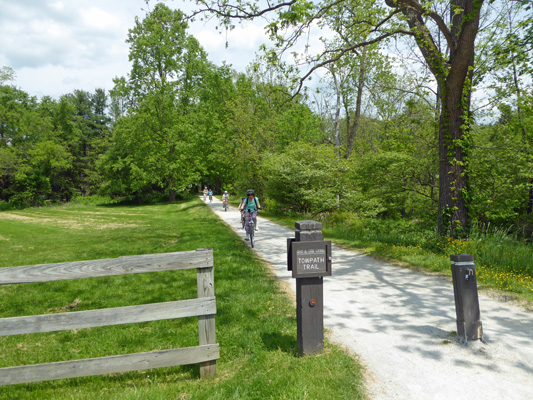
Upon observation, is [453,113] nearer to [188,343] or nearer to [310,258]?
[310,258]

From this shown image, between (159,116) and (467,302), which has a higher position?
(159,116)

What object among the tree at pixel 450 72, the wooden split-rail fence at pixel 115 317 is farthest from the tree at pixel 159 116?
the wooden split-rail fence at pixel 115 317

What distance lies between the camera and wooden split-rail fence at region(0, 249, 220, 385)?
305cm

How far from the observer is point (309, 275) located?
3629 mm

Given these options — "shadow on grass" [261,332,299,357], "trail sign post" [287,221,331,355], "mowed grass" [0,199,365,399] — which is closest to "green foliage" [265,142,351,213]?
"mowed grass" [0,199,365,399]

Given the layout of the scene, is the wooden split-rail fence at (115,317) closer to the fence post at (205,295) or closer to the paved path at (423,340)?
the fence post at (205,295)

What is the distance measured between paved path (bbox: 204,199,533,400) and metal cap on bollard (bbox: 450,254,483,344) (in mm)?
139

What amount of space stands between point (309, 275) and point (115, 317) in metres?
2.00

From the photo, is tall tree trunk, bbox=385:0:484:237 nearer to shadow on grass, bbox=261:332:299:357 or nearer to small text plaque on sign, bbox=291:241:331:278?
shadow on grass, bbox=261:332:299:357

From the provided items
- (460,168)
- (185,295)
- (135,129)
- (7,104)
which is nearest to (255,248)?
(185,295)

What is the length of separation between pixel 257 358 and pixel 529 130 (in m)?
12.3

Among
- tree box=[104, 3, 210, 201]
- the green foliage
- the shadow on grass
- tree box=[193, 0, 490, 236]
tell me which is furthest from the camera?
tree box=[104, 3, 210, 201]

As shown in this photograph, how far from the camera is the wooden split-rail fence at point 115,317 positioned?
10.00 feet

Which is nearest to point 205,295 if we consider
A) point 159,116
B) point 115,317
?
point 115,317
